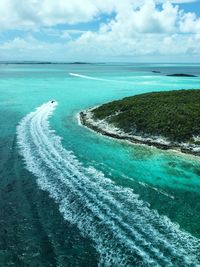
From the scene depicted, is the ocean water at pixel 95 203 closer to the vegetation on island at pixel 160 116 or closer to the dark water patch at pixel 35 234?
the dark water patch at pixel 35 234

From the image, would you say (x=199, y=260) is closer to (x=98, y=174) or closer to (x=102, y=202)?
(x=102, y=202)

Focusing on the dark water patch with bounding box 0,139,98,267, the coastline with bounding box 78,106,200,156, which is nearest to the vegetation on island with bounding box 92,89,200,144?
the coastline with bounding box 78,106,200,156

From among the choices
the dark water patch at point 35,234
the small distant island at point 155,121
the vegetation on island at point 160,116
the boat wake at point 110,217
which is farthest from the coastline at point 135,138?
the dark water patch at point 35,234

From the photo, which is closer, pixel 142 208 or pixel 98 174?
pixel 142 208

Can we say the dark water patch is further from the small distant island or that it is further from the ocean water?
the small distant island

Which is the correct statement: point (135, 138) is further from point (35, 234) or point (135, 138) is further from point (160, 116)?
point (35, 234)

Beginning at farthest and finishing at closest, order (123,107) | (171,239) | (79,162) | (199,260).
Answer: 1. (123,107)
2. (79,162)
3. (171,239)
4. (199,260)

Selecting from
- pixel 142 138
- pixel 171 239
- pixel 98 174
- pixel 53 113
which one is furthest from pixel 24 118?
pixel 171 239
